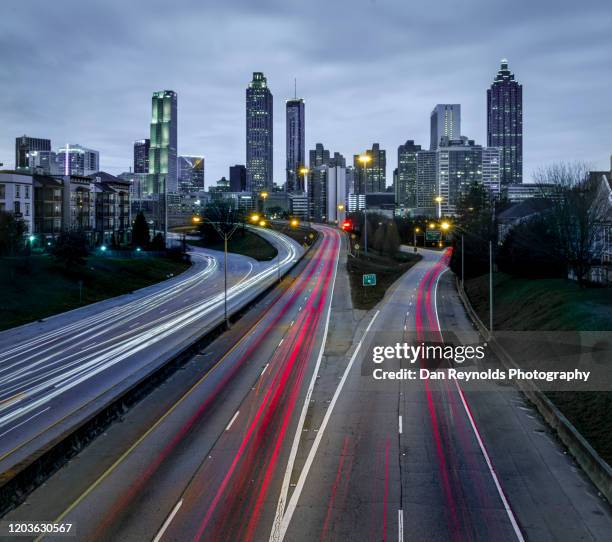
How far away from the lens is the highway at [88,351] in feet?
77.2

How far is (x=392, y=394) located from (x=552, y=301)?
1912 centimetres

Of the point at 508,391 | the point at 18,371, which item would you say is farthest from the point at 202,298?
the point at 508,391

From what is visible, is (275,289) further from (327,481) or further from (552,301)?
(327,481)

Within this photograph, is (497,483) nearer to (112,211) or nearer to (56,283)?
(56,283)

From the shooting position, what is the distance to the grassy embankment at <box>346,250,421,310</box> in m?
60.5

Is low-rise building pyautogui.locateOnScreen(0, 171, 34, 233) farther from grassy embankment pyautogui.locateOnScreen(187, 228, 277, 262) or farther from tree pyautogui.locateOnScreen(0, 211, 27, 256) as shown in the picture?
grassy embankment pyautogui.locateOnScreen(187, 228, 277, 262)

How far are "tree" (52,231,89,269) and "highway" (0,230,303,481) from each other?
750cm

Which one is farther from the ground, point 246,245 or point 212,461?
point 246,245

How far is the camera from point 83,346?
3847 cm

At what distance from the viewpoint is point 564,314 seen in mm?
35469

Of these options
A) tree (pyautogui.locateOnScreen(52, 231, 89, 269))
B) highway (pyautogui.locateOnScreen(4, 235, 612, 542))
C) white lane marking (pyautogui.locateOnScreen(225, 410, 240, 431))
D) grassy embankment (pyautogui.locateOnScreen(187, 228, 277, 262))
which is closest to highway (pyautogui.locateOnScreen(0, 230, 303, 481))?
highway (pyautogui.locateOnScreen(4, 235, 612, 542))

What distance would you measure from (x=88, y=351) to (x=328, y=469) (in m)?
23.5

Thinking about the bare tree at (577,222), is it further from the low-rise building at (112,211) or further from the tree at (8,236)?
the low-rise building at (112,211)

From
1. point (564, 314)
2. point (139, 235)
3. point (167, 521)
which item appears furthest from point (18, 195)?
point (167, 521)
